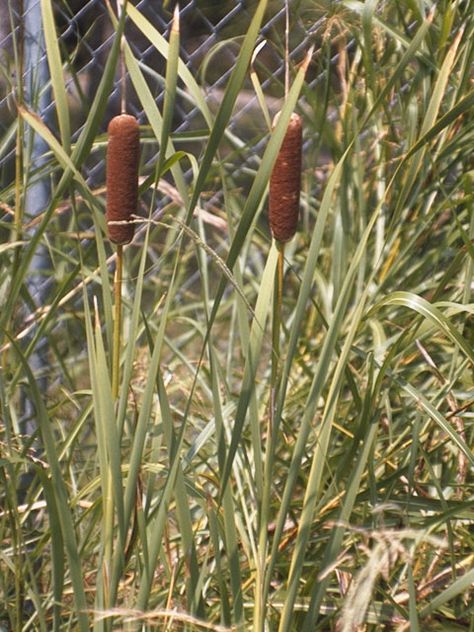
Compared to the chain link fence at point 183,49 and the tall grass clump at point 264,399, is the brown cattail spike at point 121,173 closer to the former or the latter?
the tall grass clump at point 264,399

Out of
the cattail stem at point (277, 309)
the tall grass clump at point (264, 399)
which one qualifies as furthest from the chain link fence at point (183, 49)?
the cattail stem at point (277, 309)

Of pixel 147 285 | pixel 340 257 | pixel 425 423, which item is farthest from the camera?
pixel 147 285

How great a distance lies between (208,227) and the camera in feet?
10.4

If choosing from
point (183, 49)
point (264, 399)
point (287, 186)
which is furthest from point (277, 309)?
point (183, 49)

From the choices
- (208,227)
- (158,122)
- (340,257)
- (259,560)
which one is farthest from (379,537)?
(208,227)

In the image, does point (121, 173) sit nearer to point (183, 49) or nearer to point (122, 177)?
point (122, 177)

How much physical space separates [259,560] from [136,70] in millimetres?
530

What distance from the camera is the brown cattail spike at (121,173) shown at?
1074 millimetres

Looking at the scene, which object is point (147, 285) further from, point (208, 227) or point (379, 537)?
point (379, 537)

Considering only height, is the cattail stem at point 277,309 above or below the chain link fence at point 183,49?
above

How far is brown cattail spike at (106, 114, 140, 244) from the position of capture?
1.07 metres

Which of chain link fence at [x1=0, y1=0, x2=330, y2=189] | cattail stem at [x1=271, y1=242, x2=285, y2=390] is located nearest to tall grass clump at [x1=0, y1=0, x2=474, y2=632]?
cattail stem at [x1=271, y1=242, x2=285, y2=390]

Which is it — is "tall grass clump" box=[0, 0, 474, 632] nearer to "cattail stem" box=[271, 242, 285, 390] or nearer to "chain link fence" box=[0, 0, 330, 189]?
"cattail stem" box=[271, 242, 285, 390]

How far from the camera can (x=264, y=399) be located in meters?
2.00
